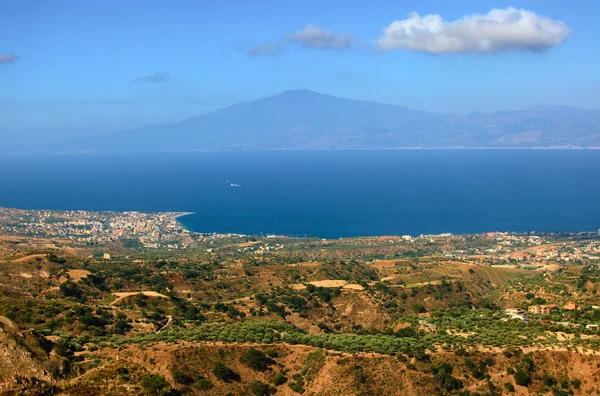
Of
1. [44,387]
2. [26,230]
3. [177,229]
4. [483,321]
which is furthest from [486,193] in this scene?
[44,387]

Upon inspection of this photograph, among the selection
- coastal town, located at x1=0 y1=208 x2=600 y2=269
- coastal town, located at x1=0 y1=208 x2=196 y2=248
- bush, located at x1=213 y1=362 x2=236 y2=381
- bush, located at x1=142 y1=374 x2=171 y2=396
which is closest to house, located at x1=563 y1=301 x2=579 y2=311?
bush, located at x1=213 y1=362 x2=236 y2=381

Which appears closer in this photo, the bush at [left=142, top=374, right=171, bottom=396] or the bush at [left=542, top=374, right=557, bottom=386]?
the bush at [left=142, top=374, right=171, bottom=396]

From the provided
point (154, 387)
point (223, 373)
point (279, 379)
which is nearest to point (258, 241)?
point (279, 379)

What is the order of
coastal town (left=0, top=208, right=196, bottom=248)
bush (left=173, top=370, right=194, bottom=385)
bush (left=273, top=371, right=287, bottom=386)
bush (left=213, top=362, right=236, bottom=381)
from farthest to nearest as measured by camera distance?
coastal town (left=0, top=208, right=196, bottom=248)
bush (left=273, top=371, right=287, bottom=386)
bush (left=213, top=362, right=236, bottom=381)
bush (left=173, top=370, right=194, bottom=385)

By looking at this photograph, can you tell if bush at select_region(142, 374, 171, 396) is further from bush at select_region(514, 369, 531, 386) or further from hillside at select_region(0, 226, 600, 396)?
bush at select_region(514, 369, 531, 386)

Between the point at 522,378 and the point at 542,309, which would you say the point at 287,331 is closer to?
the point at 522,378

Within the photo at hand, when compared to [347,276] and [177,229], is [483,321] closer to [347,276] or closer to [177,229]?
[347,276]

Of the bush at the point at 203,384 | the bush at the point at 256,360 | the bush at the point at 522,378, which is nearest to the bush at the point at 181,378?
the bush at the point at 203,384

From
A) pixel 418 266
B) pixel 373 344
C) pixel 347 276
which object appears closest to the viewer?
pixel 373 344
